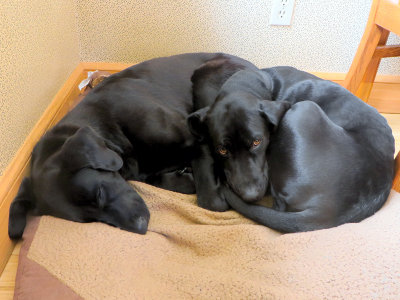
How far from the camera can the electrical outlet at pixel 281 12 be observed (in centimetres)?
231

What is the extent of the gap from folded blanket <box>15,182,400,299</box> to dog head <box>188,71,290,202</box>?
0.18 meters

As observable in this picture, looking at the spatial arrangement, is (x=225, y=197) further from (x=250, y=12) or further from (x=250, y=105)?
(x=250, y=12)

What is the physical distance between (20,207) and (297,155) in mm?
1069

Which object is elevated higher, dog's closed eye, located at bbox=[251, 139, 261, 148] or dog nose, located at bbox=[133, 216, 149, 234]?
dog's closed eye, located at bbox=[251, 139, 261, 148]

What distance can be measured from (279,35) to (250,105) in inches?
45.3

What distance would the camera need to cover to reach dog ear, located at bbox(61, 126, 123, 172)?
127cm

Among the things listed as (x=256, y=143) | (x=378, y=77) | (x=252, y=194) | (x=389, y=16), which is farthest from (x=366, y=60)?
(x=252, y=194)

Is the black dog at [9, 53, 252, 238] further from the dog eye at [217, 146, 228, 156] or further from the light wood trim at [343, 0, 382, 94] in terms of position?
the light wood trim at [343, 0, 382, 94]

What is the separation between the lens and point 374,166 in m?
1.36

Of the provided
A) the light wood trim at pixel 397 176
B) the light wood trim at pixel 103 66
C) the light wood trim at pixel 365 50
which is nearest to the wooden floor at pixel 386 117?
the light wood trim at pixel 365 50

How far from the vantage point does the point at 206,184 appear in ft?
5.24

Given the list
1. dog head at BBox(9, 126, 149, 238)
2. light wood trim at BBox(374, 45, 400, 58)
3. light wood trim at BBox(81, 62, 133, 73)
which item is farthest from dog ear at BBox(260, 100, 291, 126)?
light wood trim at BBox(81, 62, 133, 73)

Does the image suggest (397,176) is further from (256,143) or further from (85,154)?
(85,154)

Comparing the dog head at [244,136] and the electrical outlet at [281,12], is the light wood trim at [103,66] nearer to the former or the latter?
the electrical outlet at [281,12]
